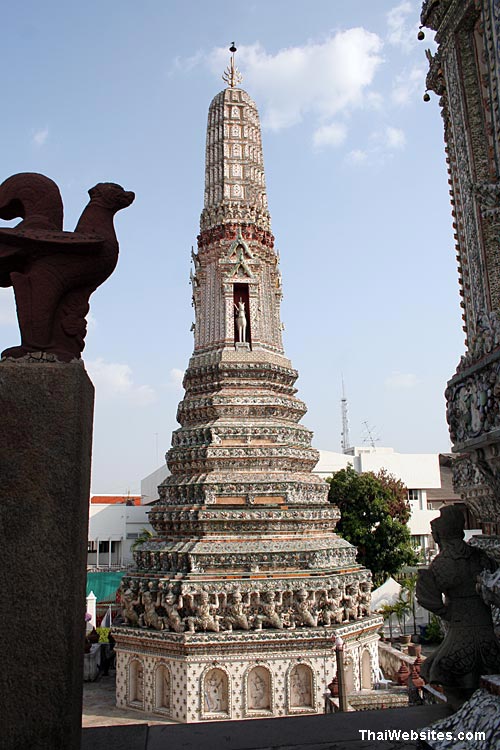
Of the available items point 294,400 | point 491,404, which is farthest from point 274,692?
point 491,404

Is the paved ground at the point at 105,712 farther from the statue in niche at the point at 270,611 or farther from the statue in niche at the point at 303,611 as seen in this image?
the statue in niche at the point at 303,611

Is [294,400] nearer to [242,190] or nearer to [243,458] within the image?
[243,458]

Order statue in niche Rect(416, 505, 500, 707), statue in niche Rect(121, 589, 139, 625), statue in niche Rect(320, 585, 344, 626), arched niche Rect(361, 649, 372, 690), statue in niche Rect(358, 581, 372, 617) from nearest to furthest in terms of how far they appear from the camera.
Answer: statue in niche Rect(416, 505, 500, 707) → statue in niche Rect(320, 585, 344, 626) → statue in niche Rect(121, 589, 139, 625) → arched niche Rect(361, 649, 372, 690) → statue in niche Rect(358, 581, 372, 617)

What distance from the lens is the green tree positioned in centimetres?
→ 3228

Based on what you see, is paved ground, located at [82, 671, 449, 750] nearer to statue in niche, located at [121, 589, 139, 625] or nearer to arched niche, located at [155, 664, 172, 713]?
arched niche, located at [155, 664, 172, 713]

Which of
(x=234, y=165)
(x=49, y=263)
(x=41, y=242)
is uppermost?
(x=234, y=165)

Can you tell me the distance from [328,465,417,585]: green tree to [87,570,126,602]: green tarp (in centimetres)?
1288

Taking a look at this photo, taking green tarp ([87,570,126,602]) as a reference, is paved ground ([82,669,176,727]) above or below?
below

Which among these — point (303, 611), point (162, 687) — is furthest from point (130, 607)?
point (303, 611)

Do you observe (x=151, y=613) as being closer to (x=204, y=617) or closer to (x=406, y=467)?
(x=204, y=617)

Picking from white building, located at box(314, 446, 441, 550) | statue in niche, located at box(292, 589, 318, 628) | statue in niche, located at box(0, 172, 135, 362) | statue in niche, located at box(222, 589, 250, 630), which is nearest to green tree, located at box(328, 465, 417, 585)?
white building, located at box(314, 446, 441, 550)

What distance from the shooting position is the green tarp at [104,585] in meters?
34.2

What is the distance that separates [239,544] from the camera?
15594 mm

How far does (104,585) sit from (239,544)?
876 inches
